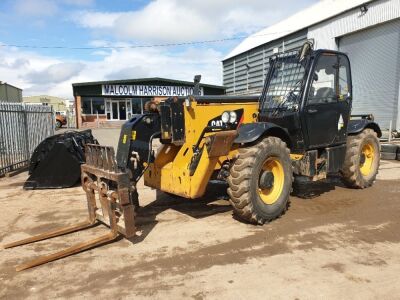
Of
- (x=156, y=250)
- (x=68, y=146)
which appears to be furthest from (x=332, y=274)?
(x=68, y=146)

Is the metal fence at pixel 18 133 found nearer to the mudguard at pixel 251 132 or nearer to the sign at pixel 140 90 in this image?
the mudguard at pixel 251 132

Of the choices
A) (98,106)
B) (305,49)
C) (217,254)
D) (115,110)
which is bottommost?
(217,254)

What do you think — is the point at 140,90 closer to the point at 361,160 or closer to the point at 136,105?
the point at 136,105

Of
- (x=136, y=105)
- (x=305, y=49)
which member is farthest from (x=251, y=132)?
(x=136, y=105)

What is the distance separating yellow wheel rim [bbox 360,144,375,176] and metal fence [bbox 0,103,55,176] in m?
8.72

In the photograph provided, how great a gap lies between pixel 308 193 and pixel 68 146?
4.96 meters

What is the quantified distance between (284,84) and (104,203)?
353 centimetres

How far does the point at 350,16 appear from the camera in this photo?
656 inches

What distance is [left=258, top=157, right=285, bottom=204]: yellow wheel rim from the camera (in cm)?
552

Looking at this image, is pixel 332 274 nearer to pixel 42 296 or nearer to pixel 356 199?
pixel 42 296

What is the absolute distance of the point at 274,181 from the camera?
568cm

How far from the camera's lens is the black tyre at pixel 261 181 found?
16.6ft

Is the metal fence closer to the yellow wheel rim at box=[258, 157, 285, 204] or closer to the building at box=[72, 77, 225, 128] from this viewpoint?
the yellow wheel rim at box=[258, 157, 285, 204]

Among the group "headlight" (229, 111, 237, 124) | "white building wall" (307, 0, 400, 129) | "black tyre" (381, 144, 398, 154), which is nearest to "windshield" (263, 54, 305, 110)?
"headlight" (229, 111, 237, 124)
